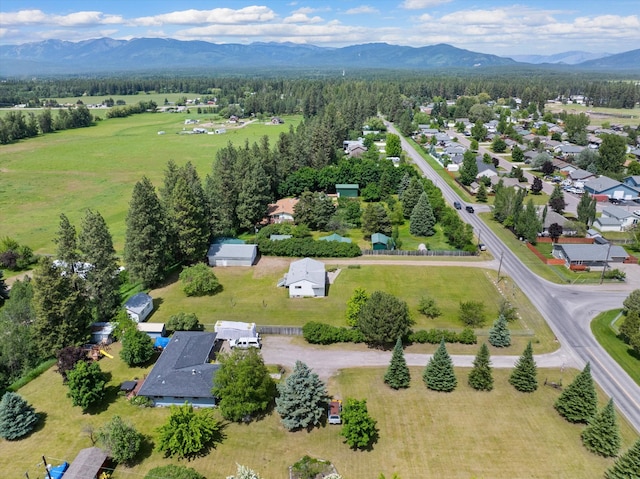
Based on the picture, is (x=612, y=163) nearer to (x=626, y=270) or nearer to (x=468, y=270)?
(x=626, y=270)

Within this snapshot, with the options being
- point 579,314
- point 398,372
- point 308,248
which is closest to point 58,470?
point 398,372

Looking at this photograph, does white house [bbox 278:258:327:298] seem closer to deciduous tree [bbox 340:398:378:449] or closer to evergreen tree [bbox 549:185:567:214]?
deciduous tree [bbox 340:398:378:449]

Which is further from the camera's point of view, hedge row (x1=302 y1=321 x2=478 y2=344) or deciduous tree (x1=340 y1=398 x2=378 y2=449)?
hedge row (x1=302 y1=321 x2=478 y2=344)

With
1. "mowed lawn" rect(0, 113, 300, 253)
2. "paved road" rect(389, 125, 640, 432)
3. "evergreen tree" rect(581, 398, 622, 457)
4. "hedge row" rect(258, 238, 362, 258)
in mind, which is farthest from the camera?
"mowed lawn" rect(0, 113, 300, 253)

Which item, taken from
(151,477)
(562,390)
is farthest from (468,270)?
(151,477)

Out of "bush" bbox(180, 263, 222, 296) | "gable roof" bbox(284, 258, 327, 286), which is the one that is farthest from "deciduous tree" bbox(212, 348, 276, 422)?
"bush" bbox(180, 263, 222, 296)

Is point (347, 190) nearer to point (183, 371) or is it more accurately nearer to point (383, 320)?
point (383, 320)

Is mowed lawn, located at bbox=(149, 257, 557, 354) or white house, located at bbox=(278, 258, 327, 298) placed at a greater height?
white house, located at bbox=(278, 258, 327, 298)

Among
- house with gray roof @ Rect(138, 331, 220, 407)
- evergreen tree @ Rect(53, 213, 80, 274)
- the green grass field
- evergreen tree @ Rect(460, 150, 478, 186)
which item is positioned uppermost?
evergreen tree @ Rect(53, 213, 80, 274)
